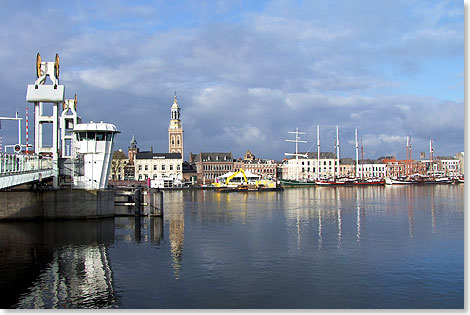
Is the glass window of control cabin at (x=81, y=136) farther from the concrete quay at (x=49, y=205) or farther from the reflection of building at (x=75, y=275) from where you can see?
the reflection of building at (x=75, y=275)

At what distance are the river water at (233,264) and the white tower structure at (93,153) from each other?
4.76m

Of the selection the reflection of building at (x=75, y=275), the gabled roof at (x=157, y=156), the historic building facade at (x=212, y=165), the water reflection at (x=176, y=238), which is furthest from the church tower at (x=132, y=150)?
the reflection of building at (x=75, y=275)

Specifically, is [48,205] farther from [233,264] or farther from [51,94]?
[233,264]

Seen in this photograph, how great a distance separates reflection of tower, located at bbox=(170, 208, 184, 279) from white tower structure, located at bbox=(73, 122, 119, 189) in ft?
31.9

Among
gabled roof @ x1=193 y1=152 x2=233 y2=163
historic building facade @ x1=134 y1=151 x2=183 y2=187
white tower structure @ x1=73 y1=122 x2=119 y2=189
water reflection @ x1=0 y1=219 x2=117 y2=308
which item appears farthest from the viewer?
gabled roof @ x1=193 y1=152 x2=233 y2=163

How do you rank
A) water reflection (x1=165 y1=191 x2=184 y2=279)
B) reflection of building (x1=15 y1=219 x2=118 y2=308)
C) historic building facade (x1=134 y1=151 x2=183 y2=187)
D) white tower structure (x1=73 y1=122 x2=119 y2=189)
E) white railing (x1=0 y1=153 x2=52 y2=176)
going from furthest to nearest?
historic building facade (x1=134 y1=151 x2=183 y2=187), white tower structure (x1=73 y1=122 x2=119 y2=189), water reflection (x1=165 y1=191 x2=184 y2=279), white railing (x1=0 y1=153 x2=52 y2=176), reflection of building (x1=15 y1=219 x2=118 y2=308)

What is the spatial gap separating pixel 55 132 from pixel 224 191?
84.7 meters

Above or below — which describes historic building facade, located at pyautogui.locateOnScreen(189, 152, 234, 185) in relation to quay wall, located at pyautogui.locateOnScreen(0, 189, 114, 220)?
above

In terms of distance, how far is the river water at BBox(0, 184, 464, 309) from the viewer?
2277cm

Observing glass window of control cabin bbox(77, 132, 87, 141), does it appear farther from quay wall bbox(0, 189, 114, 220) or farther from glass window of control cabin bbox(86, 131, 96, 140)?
quay wall bbox(0, 189, 114, 220)

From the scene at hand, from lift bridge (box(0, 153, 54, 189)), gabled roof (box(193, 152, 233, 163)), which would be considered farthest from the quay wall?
gabled roof (box(193, 152, 233, 163))

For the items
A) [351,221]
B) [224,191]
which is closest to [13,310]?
[351,221]

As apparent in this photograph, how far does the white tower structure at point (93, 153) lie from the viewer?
50.6 meters

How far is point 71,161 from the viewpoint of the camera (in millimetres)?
50875
